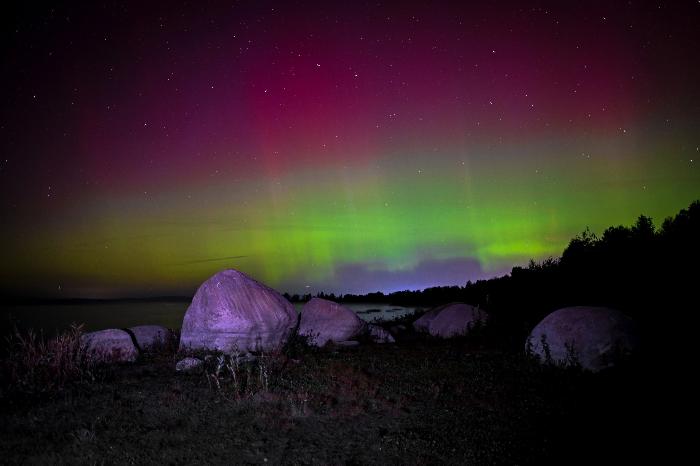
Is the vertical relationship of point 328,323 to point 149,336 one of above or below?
below

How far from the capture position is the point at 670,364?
10.9 m

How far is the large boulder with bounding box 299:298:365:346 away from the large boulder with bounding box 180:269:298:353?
216 cm

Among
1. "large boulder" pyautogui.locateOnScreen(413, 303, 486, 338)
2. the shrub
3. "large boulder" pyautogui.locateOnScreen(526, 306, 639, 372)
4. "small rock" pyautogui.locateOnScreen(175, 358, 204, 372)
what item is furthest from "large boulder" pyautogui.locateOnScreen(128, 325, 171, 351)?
"large boulder" pyautogui.locateOnScreen(526, 306, 639, 372)

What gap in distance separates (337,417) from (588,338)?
758 centimetres

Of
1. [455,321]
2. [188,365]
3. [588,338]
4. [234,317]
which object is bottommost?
[455,321]

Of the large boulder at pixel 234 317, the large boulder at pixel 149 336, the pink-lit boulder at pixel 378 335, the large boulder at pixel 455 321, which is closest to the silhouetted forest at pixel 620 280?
the large boulder at pixel 455 321

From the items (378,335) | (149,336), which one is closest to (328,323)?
(378,335)

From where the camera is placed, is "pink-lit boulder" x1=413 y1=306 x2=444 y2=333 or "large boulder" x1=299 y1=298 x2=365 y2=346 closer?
"large boulder" x1=299 y1=298 x2=365 y2=346

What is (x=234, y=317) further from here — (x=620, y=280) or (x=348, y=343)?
(x=620, y=280)

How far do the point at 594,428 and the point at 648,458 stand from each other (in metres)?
1.22

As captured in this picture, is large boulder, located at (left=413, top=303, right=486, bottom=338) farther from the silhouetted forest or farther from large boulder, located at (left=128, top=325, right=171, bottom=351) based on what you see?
large boulder, located at (left=128, top=325, right=171, bottom=351)

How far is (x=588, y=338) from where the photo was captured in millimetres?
12250

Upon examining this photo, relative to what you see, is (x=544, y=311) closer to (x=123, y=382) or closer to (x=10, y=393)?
(x=123, y=382)

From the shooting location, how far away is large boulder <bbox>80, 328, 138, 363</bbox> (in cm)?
1497
